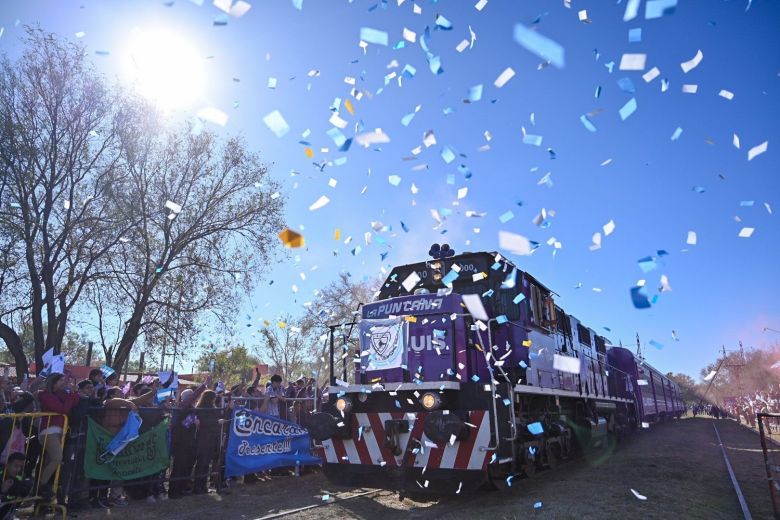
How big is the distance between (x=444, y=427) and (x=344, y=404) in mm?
1724

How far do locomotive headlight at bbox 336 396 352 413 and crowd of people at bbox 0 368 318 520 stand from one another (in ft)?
2.48

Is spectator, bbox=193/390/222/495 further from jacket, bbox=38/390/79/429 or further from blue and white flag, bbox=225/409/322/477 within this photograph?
jacket, bbox=38/390/79/429

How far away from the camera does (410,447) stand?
22.2ft

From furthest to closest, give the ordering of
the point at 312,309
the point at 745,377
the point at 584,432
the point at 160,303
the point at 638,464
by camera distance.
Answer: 1. the point at 745,377
2. the point at 312,309
3. the point at 160,303
4. the point at 584,432
5. the point at 638,464

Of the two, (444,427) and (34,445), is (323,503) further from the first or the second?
(34,445)

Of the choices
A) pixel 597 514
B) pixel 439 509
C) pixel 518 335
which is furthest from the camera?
pixel 518 335

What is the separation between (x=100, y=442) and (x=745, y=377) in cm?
8072

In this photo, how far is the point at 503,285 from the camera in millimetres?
8383

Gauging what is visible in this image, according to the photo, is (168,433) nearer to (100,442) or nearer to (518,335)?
(100,442)

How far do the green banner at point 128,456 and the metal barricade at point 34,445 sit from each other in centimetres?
41

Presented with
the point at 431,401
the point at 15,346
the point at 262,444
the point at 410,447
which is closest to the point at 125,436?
the point at 262,444

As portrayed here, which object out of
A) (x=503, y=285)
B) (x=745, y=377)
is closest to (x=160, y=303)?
(x=503, y=285)

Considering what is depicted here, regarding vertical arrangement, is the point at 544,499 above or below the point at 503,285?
below

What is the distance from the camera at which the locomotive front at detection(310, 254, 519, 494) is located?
655cm
